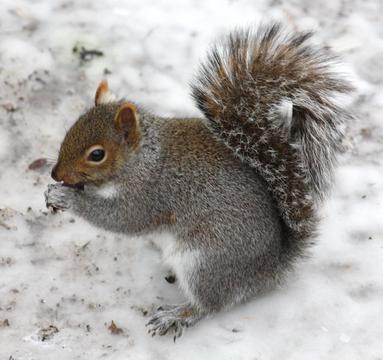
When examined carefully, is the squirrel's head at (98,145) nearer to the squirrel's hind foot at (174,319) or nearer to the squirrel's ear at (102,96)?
the squirrel's ear at (102,96)

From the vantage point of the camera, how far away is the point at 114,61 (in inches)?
138

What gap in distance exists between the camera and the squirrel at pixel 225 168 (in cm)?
228

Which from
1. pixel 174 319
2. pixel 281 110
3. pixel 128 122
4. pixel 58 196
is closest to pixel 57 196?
pixel 58 196

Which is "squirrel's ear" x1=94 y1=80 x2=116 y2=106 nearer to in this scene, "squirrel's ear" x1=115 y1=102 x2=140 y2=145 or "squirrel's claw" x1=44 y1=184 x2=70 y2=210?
"squirrel's ear" x1=115 y1=102 x2=140 y2=145

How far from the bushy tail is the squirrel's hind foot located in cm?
48

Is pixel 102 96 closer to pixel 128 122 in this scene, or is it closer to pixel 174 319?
pixel 128 122

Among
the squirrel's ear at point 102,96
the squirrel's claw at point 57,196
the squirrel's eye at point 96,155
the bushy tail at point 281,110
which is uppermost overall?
Answer: the bushy tail at point 281,110

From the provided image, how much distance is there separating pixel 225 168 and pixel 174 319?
564 mm

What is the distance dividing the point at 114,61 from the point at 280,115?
Result: 1463 mm

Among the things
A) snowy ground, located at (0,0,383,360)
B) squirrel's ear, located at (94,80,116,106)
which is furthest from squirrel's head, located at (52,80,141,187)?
snowy ground, located at (0,0,383,360)

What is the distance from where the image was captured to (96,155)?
7.50 ft

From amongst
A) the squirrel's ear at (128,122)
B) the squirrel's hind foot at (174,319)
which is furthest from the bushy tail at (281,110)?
the squirrel's hind foot at (174,319)

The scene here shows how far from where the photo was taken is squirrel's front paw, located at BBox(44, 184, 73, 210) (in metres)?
2.45

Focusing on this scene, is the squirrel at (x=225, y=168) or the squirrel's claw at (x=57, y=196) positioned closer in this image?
the squirrel at (x=225, y=168)
